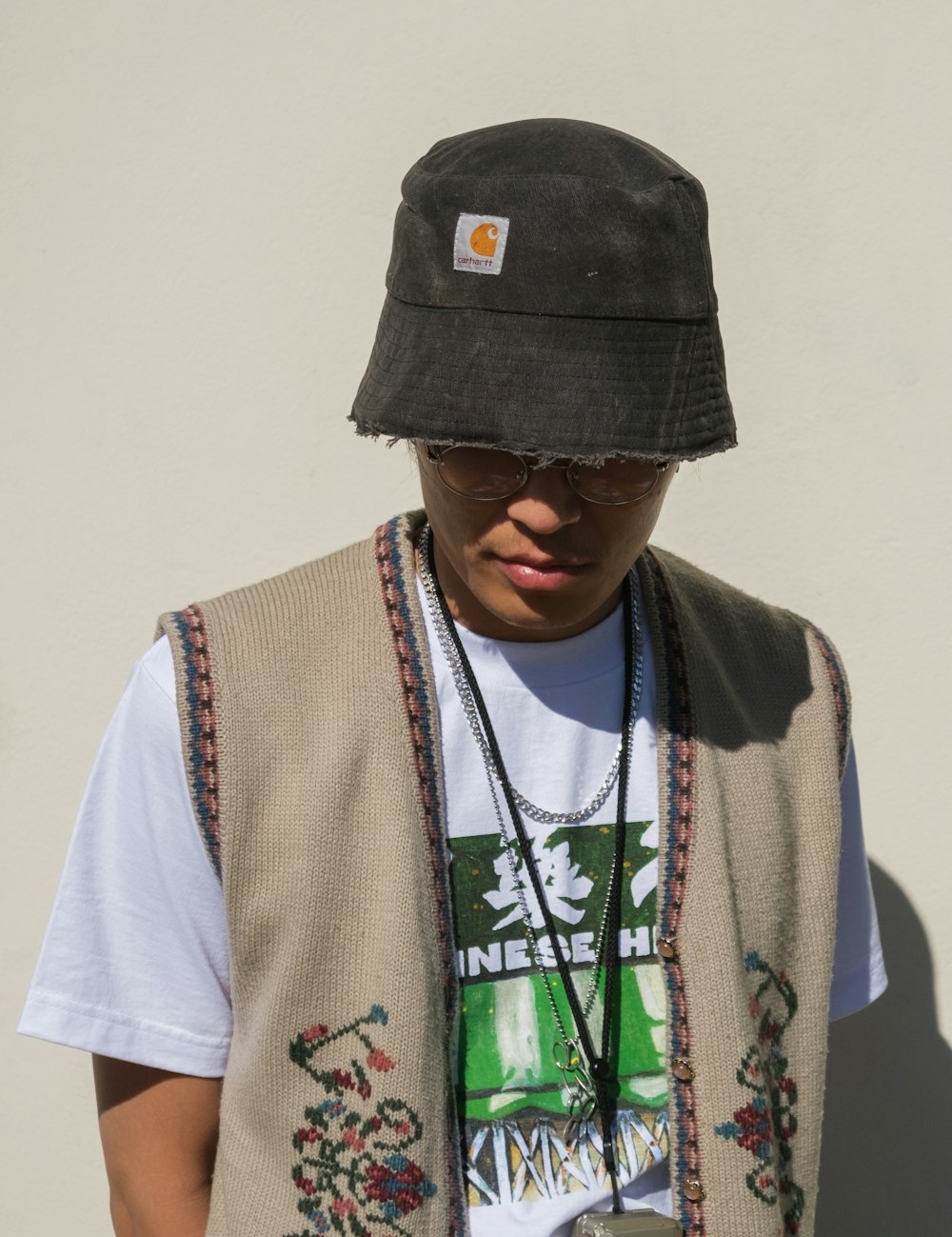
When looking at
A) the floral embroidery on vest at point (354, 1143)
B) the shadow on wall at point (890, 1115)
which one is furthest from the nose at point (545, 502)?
the shadow on wall at point (890, 1115)

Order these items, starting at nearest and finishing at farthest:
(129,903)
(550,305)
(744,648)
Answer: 1. (550,305)
2. (129,903)
3. (744,648)

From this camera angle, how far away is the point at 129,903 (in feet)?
4.95

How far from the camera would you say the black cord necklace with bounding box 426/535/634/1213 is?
5.16 feet

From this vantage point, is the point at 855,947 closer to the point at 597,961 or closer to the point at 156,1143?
the point at 597,961

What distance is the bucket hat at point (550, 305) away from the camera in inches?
55.3

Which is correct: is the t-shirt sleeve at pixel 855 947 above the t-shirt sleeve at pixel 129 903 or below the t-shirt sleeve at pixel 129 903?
below

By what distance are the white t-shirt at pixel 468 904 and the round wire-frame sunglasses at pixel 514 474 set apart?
0.24 meters

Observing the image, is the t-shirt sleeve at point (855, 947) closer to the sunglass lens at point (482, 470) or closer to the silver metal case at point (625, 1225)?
the silver metal case at point (625, 1225)

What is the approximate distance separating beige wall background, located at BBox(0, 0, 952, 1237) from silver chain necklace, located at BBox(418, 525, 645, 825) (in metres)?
0.72

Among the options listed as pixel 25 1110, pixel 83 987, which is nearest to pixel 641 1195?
pixel 83 987

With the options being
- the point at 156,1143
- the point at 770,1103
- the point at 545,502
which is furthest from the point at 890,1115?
the point at 545,502

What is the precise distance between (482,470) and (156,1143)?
83 centimetres

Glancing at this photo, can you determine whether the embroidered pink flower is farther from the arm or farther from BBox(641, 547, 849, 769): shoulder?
BBox(641, 547, 849, 769): shoulder

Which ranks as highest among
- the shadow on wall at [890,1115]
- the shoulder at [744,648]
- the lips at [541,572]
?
the lips at [541,572]
